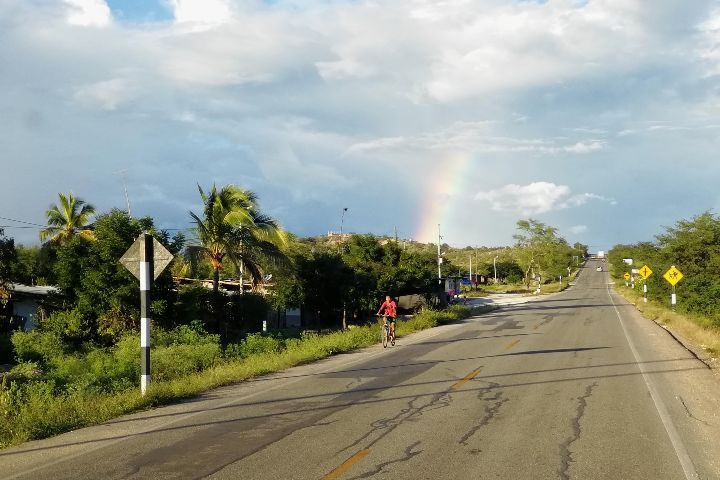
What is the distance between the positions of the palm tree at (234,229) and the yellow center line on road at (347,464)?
1916 cm

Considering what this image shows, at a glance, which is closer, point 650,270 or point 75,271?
point 75,271

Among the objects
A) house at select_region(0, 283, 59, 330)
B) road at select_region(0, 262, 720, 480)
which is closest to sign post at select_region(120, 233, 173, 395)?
road at select_region(0, 262, 720, 480)

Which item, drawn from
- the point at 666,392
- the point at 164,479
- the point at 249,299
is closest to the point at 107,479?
the point at 164,479

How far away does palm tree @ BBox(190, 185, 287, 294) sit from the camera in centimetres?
2600

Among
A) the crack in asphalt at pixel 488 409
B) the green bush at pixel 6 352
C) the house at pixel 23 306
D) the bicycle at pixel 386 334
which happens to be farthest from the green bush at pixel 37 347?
the crack in asphalt at pixel 488 409

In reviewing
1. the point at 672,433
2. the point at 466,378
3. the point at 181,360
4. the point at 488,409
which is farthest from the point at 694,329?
the point at 181,360

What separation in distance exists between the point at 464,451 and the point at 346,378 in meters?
6.83

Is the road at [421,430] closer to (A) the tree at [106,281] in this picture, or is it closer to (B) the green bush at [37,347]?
(A) the tree at [106,281]

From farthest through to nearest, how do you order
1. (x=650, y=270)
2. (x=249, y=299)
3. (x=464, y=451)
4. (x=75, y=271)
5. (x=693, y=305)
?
(x=650, y=270) < (x=693, y=305) < (x=249, y=299) < (x=75, y=271) < (x=464, y=451)

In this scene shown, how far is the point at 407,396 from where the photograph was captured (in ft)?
38.2

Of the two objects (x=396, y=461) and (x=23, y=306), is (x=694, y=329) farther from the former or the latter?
(x=23, y=306)

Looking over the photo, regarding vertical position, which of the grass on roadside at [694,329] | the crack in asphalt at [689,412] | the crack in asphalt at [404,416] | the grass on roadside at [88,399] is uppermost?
the grass on roadside at [88,399]

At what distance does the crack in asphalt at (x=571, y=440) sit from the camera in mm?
6914

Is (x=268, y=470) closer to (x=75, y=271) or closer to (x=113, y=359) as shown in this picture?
(x=113, y=359)
